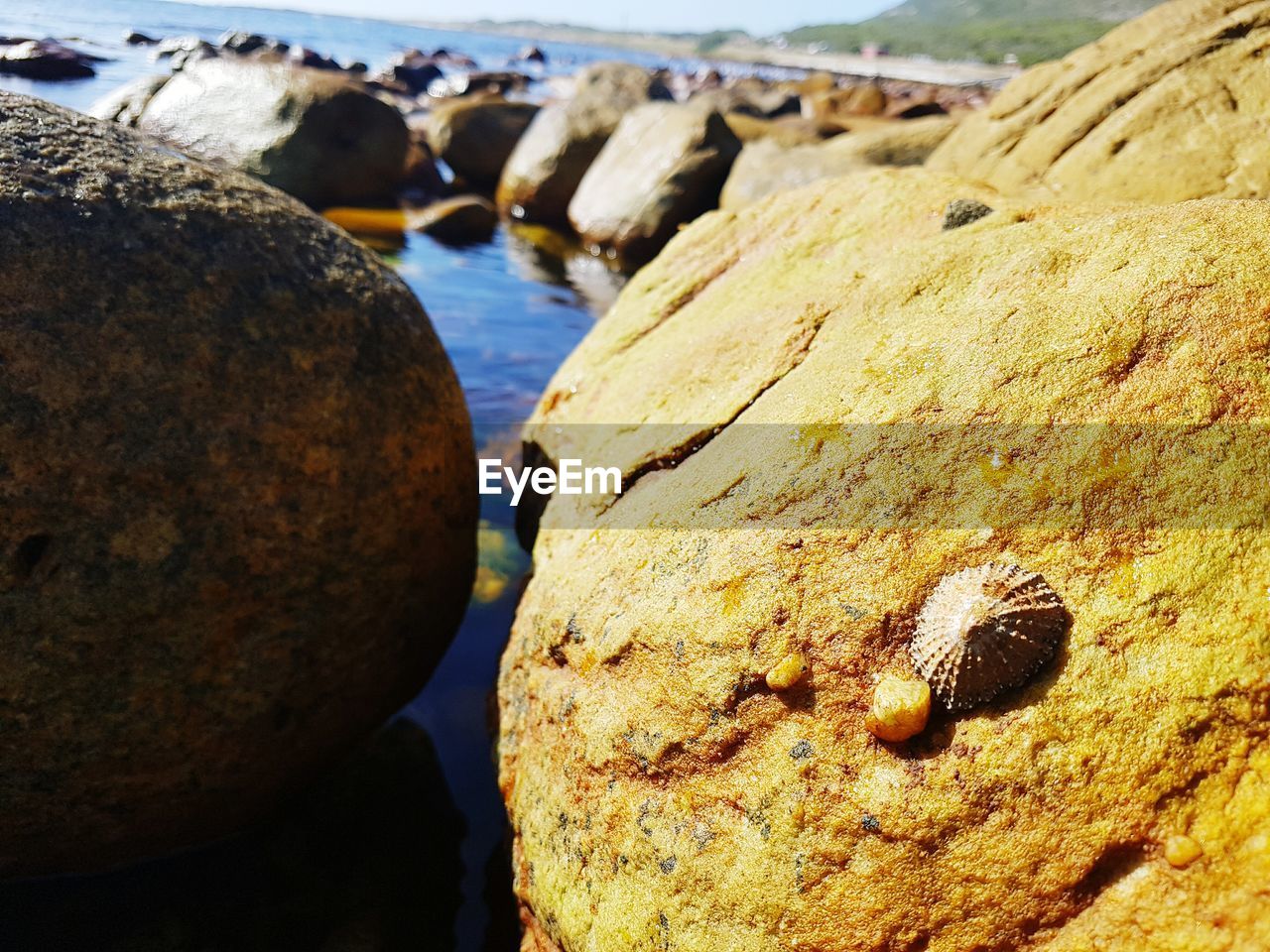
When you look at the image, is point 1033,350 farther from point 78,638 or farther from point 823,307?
point 78,638

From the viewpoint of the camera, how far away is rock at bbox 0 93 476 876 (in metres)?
2.12

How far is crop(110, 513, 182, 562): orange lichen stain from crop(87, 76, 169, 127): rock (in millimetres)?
11039

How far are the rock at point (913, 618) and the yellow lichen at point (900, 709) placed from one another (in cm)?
4

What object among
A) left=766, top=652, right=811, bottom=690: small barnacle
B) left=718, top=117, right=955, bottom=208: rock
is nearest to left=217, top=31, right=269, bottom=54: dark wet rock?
left=718, top=117, right=955, bottom=208: rock

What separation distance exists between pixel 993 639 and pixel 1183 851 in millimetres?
477

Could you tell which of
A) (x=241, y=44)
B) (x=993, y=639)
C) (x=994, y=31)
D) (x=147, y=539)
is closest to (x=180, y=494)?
(x=147, y=539)

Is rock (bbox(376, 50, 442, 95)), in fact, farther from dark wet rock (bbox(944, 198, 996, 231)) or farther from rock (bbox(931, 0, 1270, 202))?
dark wet rock (bbox(944, 198, 996, 231))

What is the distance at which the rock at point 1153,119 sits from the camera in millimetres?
3480

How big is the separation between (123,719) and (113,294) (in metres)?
1.21

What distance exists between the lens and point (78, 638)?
7.06 feet

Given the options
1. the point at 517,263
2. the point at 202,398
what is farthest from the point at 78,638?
the point at 517,263

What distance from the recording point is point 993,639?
1.66m

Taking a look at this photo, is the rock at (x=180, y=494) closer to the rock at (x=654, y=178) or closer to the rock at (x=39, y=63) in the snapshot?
the rock at (x=654, y=178)

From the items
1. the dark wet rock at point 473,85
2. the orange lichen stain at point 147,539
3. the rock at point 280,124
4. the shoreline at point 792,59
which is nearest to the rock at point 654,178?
the rock at point 280,124
